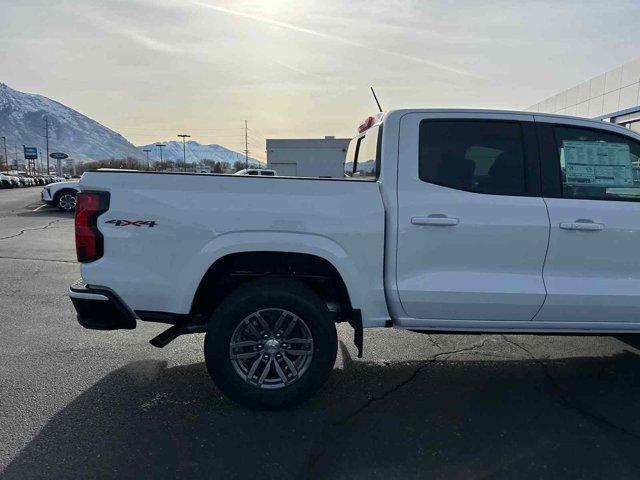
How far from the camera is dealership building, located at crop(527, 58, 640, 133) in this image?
14.6 metres

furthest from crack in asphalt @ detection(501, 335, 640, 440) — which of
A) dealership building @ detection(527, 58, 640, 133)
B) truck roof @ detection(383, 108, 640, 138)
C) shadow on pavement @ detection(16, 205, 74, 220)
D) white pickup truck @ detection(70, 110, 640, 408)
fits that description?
shadow on pavement @ detection(16, 205, 74, 220)

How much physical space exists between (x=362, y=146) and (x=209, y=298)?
1.80 metres

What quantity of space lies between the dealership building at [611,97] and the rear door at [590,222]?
13517mm

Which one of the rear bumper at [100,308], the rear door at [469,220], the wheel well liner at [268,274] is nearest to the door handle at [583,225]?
the rear door at [469,220]

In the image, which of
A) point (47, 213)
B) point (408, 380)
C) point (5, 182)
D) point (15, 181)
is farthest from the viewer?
point (15, 181)

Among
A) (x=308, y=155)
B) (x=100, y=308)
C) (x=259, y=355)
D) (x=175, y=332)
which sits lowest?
(x=259, y=355)

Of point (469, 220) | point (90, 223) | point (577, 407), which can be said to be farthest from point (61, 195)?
point (577, 407)

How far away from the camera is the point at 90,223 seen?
9.33 feet

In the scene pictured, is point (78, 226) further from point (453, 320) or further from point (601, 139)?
point (601, 139)

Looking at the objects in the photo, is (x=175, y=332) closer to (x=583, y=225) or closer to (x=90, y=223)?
(x=90, y=223)

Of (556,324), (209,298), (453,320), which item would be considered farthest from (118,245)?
(556,324)

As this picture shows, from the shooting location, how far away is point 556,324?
3.13m

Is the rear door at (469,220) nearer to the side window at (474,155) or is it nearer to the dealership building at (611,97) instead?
the side window at (474,155)

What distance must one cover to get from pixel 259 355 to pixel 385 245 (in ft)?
3.88
